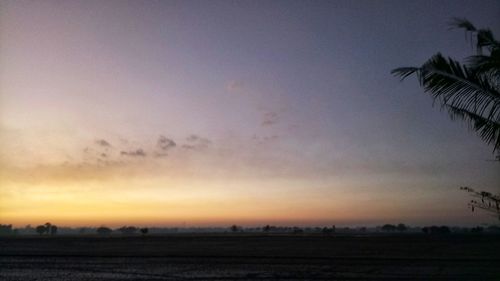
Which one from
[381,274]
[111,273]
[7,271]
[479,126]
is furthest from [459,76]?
[7,271]

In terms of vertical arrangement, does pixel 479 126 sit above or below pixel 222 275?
above

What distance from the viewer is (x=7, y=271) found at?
26.6 meters

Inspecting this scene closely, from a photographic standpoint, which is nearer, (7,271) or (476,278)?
(476,278)

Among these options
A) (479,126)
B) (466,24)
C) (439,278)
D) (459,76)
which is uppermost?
(466,24)

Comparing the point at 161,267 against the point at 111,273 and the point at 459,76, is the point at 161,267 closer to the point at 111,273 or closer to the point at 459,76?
the point at 111,273

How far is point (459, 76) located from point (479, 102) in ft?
1.90

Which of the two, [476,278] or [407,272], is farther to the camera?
[407,272]

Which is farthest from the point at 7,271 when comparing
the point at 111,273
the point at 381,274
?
the point at 381,274

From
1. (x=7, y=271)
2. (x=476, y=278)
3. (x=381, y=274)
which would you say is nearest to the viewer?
(x=476, y=278)

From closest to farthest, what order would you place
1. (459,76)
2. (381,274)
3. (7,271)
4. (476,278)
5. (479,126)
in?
(459,76)
(479,126)
(476,278)
(381,274)
(7,271)

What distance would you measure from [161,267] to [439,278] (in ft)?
44.9

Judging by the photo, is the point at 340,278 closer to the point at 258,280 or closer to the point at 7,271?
the point at 258,280

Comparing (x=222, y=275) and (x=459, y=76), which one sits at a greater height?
(x=459, y=76)

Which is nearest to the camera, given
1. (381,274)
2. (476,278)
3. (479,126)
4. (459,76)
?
(459,76)
